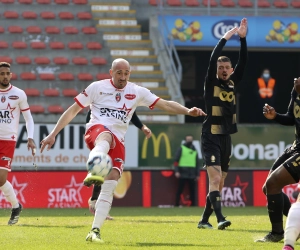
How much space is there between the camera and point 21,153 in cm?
2109

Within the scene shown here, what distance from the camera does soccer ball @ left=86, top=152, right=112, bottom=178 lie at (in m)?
8.70

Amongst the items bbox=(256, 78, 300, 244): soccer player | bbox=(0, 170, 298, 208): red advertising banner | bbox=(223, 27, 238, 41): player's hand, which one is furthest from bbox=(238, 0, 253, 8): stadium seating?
bbox=(256, 78, 300, 244): soccer player

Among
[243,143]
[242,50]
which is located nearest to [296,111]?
[242,50]

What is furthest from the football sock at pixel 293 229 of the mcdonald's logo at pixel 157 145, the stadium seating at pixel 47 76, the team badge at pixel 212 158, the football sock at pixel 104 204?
the stadium seating at pixel 47 76

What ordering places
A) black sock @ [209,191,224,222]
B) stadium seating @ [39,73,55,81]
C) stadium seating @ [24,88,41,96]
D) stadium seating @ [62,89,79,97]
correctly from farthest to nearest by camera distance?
stadium seating @ [39,73,55,81]
stadium seating @ [62,89,79,97]
stadium seating @ [24,88,41,96]
black sock @ [209,191,224,222]

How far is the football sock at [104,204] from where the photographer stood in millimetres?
9367

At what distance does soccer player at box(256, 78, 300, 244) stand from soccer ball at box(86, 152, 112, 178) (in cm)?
176

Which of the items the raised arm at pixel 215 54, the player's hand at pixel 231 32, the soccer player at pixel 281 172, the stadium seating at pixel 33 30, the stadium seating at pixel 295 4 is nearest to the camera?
the soccer player at pixel 281 172

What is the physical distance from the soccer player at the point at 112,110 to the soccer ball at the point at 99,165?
67 cm

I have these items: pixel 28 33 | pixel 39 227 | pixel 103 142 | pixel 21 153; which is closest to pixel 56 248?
pixel 103 142

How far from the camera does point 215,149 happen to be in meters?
11.9

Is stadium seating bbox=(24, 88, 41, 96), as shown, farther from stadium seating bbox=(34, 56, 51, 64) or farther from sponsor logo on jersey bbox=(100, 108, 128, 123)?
sponsor logo on jersey bbox=(100, 108, 128, 123)

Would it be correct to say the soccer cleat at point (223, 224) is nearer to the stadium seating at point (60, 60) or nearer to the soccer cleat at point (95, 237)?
the soccer cleat at point (95, 237)

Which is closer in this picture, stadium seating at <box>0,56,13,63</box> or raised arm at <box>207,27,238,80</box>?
raised arm at <box>207,27,238,80</box>
